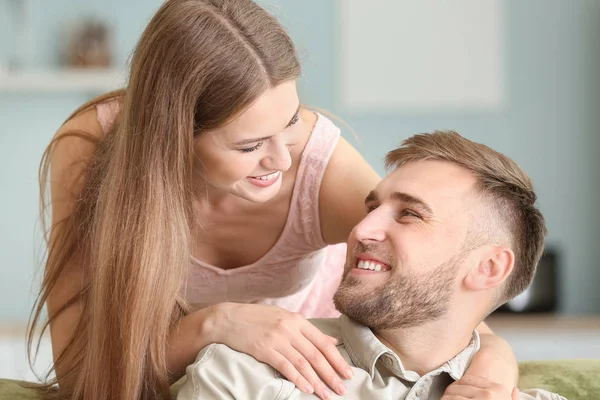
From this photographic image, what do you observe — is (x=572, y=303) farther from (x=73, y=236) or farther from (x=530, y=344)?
(x=73, y=236)

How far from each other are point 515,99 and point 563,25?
468 millimetres

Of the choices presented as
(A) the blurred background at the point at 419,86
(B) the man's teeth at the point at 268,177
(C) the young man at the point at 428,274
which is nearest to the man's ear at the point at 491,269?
(C) the young man at the point at 428,274

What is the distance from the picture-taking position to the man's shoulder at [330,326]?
1.70 m

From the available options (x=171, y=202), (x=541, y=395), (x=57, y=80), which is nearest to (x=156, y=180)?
(x=171, y=202)

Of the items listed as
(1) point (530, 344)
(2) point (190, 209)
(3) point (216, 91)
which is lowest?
(1) point (530, 344)

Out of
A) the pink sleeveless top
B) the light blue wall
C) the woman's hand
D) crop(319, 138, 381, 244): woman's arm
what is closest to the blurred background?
the light blue wall

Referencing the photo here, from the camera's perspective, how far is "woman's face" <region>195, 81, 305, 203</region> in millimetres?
1673

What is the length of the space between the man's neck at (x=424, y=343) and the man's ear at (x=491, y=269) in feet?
0.28

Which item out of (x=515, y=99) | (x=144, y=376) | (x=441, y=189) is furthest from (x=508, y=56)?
(x=144, y=376)

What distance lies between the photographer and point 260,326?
61.4 inches

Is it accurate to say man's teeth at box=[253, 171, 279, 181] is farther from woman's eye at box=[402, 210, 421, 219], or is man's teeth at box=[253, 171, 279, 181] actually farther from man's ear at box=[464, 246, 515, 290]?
man's ear at box=[464, 246, 515, 290]

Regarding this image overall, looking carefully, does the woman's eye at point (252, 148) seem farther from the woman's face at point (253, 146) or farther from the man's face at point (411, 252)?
the man's face at point (411, 252)

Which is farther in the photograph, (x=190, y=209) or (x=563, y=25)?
(x=563, y=25)

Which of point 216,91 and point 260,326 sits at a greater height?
point 216,91
